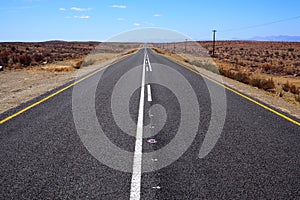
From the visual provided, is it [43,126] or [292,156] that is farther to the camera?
[43,126]

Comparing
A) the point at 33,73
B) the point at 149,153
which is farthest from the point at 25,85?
the point at 149,153

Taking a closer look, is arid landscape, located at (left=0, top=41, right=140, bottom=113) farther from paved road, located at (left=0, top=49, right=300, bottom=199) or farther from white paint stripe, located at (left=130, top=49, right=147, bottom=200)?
white paint stripe, located at (left=130, top=49, right=147, bottom=200)

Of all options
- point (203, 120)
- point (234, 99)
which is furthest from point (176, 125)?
point (234, 99)

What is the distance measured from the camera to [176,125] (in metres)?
6.35

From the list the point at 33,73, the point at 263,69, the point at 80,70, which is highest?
the point at 80,70

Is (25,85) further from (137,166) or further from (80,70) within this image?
(137,166)

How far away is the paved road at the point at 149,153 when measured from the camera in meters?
3.53

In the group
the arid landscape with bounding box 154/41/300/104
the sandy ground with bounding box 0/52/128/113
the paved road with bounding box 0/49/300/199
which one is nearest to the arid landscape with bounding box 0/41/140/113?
the sandy ground with bounding box 0/52/128/113

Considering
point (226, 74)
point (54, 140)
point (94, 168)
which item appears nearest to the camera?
point (94, 168)

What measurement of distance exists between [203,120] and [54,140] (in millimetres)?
3525

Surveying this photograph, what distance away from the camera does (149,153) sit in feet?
15.4

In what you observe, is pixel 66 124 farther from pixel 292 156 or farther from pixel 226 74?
pixel 226 74

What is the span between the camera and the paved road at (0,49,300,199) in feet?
11.6

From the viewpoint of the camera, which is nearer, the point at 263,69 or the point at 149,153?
the point at 149,153
